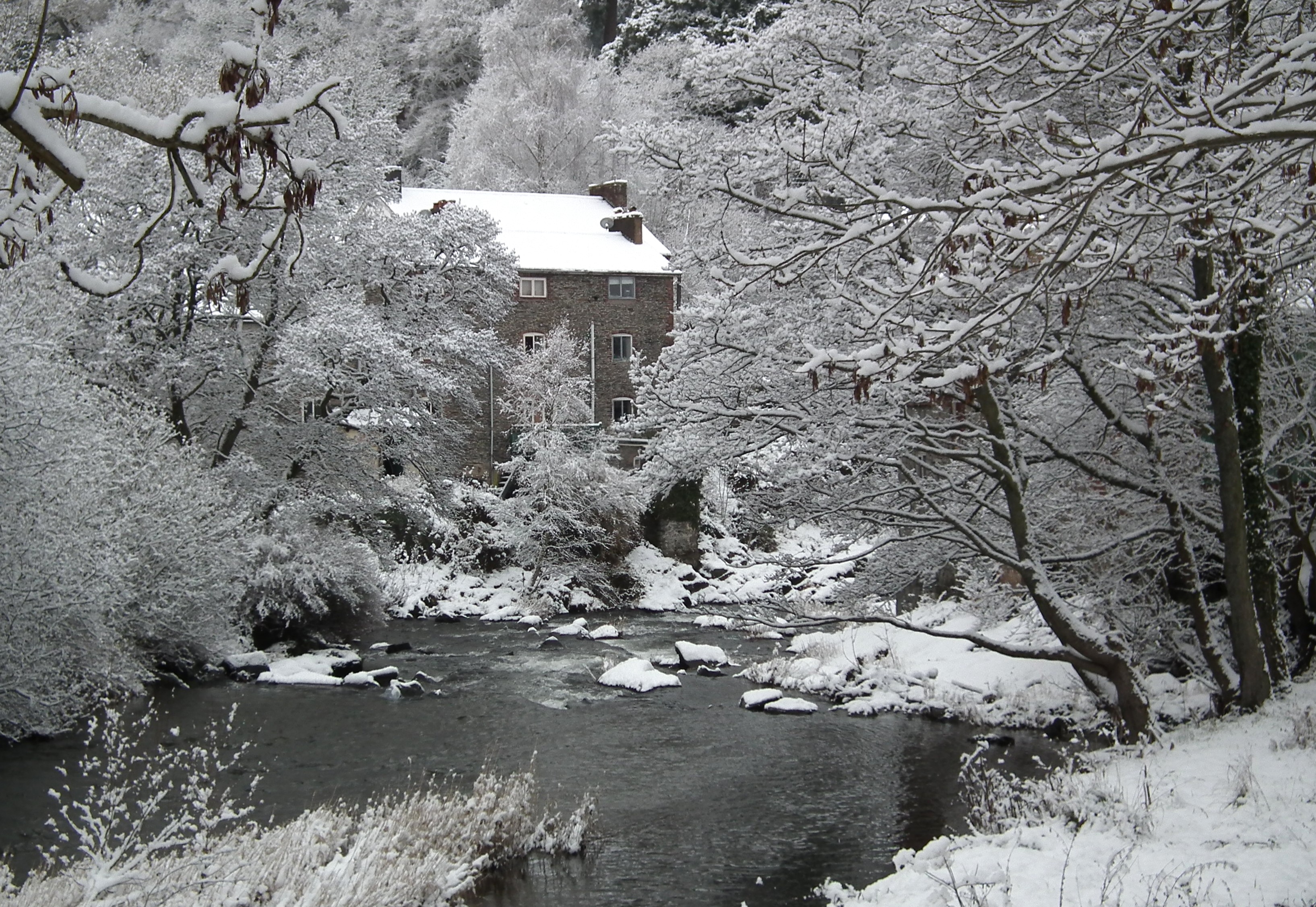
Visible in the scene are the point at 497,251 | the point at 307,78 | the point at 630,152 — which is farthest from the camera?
the point at 497,251

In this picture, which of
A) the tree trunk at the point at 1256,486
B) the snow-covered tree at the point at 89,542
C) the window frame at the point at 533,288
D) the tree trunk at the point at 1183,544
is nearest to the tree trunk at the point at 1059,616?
the tree trunk at the point at 1183,544

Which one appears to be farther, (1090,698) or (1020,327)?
(1090,698)

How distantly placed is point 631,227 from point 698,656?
24915 mm

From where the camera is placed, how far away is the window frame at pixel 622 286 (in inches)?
1645

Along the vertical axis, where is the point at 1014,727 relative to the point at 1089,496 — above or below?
below

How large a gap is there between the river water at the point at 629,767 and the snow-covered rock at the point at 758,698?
0.59 ft

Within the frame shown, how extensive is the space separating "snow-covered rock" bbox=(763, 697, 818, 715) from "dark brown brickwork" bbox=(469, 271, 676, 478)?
23.8 m

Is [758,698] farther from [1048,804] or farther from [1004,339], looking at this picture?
[1004,339]

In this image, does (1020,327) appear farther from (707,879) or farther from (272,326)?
(272,326)

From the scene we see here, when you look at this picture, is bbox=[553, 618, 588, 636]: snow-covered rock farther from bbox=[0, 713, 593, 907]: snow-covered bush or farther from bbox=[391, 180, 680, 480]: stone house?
bbox=[391, 180, 680, 480]: stone house

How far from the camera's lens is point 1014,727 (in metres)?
15.5

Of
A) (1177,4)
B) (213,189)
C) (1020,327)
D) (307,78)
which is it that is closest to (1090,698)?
(1020,327)

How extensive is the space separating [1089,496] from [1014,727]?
526 cm

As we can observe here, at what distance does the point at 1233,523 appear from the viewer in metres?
9.37
